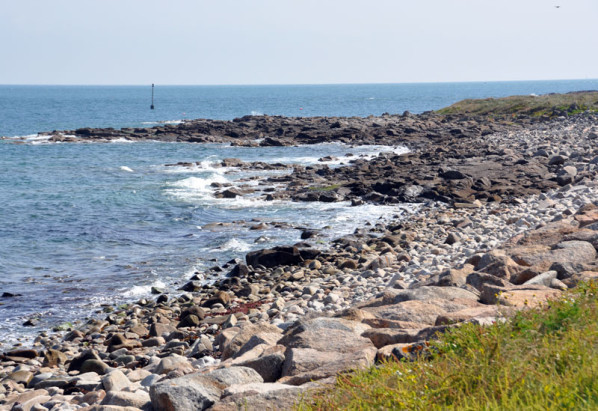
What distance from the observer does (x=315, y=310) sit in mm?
11227

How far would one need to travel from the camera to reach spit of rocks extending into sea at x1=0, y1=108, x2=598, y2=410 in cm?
580

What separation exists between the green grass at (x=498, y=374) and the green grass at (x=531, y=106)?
49.7 m

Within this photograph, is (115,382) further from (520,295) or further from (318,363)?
(520,295)

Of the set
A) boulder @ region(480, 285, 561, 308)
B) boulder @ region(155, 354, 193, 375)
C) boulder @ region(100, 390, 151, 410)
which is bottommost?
boulder @ region(155, 354, 193, 375)

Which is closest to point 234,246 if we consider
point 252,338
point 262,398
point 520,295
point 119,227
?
point 119,227

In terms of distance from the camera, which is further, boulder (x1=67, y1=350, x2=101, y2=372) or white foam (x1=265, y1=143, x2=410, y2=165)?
white foam (x1=265, y1=143, x2=410, y2=165)

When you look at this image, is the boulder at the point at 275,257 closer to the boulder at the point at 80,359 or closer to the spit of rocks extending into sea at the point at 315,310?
the spit of rocks extending into sea at the point at 315,310

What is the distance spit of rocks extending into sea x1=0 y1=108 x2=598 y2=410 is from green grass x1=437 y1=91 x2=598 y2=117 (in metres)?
30.8

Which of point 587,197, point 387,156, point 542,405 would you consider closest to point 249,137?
point 387,156

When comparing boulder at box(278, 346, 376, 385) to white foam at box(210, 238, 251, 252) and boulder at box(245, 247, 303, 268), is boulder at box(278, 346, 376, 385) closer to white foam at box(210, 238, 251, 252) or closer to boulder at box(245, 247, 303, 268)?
boulder at box(245, 247, 303, 268)

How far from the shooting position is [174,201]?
1080 inches

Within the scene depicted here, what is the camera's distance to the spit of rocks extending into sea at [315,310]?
5801mm

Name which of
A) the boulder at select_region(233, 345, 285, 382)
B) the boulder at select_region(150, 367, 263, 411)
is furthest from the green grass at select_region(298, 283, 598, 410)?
the boulder at select_region(233, 345, 285, 382)

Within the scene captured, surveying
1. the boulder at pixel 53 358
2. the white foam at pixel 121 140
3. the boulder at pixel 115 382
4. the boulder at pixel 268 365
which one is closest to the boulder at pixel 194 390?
the boulder at pixel 268 365
